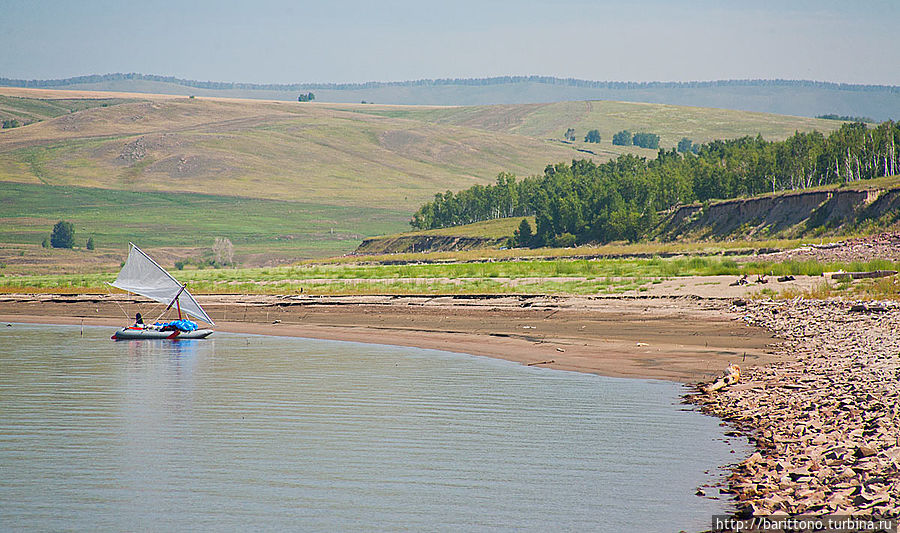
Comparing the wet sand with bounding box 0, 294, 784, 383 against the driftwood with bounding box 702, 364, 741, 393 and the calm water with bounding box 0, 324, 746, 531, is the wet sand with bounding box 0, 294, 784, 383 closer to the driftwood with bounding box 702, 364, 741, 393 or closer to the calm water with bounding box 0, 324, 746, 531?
the driftwood with bounding box 702, 364, 741, 393

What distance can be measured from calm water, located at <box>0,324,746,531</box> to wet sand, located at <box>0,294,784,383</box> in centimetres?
308

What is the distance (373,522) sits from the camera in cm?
1454

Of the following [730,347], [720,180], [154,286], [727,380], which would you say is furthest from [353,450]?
[720,180]

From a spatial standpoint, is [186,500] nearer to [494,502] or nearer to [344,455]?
[344,455]

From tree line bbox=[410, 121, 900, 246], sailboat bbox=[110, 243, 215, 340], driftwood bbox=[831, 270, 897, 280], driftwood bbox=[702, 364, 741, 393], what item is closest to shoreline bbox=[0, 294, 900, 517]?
driftwood bbox=[702, 364, 741, 393]

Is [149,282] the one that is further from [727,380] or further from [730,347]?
[727,380]

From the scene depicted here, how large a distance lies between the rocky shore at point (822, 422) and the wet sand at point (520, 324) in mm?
2461

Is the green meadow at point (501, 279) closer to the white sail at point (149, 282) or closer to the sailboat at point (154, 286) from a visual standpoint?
the sailboat at point (154, 286)

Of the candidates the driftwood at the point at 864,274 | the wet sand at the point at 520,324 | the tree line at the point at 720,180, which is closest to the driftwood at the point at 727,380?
the wet sand at the point at 520,324

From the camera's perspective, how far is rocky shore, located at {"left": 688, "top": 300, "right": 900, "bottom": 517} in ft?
43.4

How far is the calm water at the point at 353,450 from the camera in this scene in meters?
14.9

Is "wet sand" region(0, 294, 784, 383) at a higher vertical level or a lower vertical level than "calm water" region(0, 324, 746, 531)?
higher

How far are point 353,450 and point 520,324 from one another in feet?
77.1

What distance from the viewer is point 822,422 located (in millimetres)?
17656
